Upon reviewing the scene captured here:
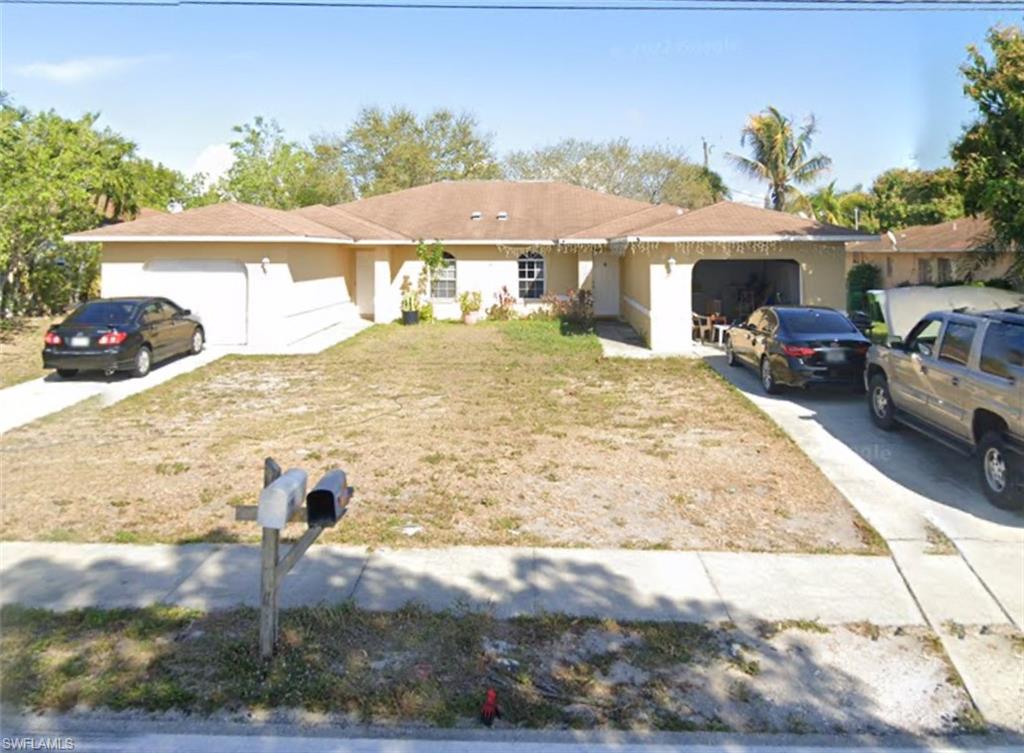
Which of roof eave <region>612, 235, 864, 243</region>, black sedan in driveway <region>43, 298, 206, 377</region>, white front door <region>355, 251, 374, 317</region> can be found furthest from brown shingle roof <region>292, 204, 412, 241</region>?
roof eave <region>612, 235, 864, 243</region>

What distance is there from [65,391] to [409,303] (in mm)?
12616

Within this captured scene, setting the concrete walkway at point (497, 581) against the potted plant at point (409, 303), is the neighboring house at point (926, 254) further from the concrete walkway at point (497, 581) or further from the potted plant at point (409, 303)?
the concrete walkway at point (497, 581)

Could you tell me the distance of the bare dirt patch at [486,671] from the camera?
4246 millimetres

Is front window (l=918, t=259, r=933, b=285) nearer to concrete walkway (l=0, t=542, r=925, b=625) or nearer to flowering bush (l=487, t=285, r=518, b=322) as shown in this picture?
flowering bush (l=487, t=285, r=518, b=322)

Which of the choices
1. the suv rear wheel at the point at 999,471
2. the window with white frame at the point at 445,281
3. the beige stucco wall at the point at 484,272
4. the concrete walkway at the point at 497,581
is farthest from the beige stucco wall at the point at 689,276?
the concrete walkway at the point at 497,581

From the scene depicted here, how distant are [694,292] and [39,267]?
2008 cm

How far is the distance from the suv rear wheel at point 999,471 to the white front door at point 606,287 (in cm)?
1863

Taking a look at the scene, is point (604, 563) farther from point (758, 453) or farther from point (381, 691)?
point (758, 453)

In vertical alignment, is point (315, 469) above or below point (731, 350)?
below

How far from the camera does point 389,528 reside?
7.04 meters

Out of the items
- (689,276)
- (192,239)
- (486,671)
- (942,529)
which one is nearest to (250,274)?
(192,239)

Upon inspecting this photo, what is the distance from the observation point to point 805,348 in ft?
Result: 40.1

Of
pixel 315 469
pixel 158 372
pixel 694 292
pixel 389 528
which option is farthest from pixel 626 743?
pixel 694 292

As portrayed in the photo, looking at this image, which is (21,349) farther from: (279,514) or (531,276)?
(279,514)
